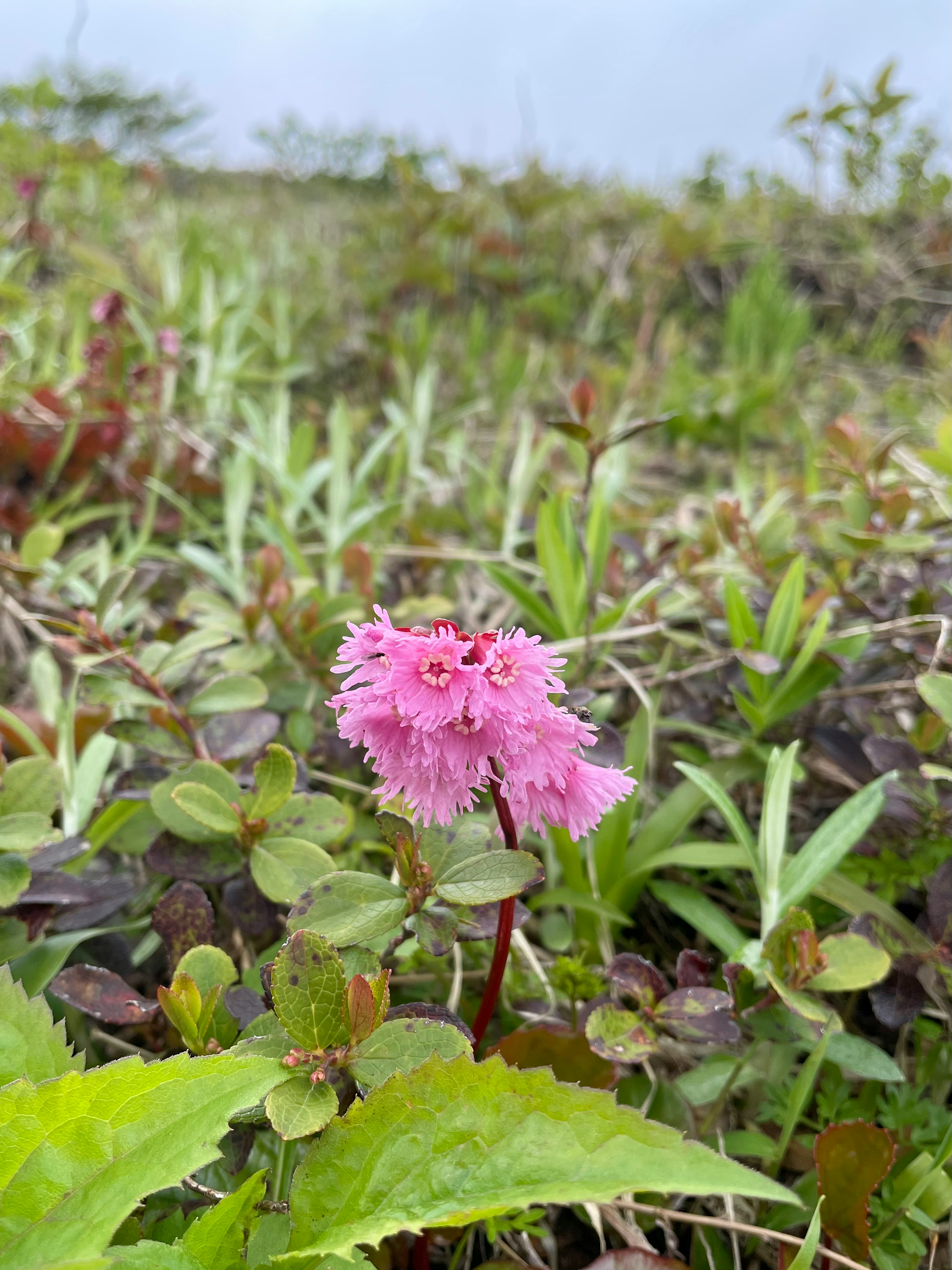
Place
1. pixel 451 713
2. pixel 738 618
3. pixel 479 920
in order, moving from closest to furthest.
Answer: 1. pixel 451 713
2. pixel 479 920
3. pixel 738 618

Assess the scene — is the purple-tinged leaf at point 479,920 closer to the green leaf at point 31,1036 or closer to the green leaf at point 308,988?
the green leaf at point 308,988

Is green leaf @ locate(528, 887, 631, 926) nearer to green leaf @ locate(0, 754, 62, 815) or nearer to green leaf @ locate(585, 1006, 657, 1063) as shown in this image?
green leaf @ locate(585, 1006, 657, 1063)

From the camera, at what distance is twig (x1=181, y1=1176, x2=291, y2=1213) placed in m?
0.78

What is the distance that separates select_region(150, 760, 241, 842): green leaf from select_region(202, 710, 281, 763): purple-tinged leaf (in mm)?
118

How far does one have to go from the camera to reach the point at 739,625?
147 centimetres

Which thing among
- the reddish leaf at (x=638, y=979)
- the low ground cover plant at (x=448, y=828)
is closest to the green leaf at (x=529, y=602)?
the low ground cover plant at (x=448, y=828)

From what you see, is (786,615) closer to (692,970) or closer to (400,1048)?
(692,970)

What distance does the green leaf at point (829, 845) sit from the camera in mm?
1116

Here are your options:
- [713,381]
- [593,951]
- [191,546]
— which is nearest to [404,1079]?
[593,951]

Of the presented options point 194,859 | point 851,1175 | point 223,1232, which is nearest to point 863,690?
point 851,1175

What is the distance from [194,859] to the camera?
1.09 meters

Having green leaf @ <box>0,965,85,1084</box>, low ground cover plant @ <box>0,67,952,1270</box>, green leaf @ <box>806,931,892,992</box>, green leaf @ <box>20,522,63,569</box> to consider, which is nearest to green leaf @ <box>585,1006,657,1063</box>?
low ground cover plant @ <box>0,67,952,1270</box>

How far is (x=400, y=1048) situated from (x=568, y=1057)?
33cm

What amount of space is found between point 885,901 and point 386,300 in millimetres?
3452
